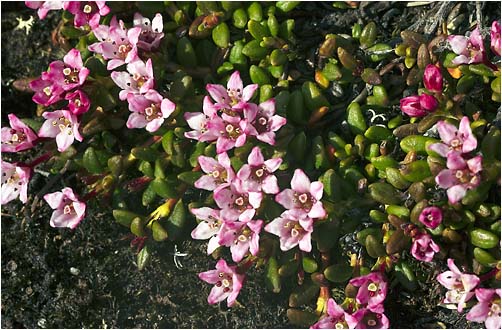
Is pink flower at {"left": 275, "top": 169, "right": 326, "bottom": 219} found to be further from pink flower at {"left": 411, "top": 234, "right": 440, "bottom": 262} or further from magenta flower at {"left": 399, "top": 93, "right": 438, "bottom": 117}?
magenta flower at {"left": 399, "top": 93, "right": 438, "bottom": 117}

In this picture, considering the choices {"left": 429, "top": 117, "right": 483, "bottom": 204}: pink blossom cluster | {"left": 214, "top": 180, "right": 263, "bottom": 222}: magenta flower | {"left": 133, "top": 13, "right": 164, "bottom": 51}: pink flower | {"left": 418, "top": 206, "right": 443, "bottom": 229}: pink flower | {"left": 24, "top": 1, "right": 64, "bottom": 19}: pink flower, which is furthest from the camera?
{"left": 24, "top": 1, "right": 64, "bottom": 19}: pink flower

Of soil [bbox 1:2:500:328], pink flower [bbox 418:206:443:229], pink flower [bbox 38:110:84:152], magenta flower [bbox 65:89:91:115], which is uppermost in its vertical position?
magenta flower [bbox 65:89:91:115]

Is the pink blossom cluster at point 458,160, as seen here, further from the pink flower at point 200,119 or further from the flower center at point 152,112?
the flower center at point 152,112

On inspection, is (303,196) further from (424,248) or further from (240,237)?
(424,248)

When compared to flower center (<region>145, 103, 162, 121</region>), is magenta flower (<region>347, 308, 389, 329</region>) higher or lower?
lower

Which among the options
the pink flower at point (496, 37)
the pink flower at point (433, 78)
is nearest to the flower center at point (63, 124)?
the pink flower at point (433, 78)

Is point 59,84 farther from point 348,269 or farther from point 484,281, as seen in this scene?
point 484,281

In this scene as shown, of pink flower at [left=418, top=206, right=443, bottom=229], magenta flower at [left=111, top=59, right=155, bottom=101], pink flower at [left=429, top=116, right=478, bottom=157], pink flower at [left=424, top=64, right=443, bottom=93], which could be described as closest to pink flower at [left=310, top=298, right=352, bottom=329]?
pink flower at [left=418, top=206, right=443, bottom=229]

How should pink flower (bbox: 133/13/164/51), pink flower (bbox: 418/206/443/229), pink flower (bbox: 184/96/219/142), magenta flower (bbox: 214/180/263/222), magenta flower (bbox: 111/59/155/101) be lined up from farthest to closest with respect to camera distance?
pink flower (bbox: 133/13/164/51), magenta flower (bbox: 111/59/155/101), pink flower (bbox: 184/96/219/142), magenta flower (bbox: 214/180/263/222), pink flower (bbox: 418/206/443/229)
